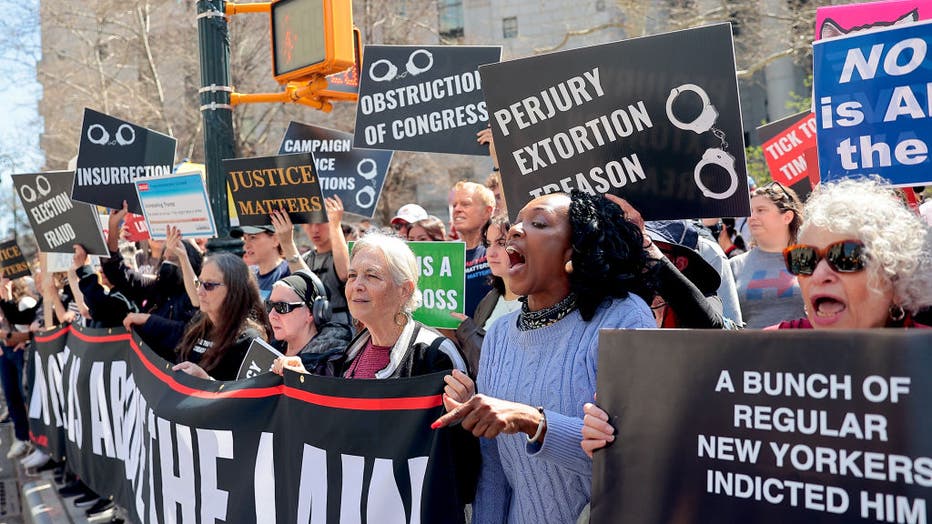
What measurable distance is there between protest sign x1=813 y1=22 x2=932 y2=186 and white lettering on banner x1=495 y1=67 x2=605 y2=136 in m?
0.89

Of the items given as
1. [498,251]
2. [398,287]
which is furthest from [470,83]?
[398,287]

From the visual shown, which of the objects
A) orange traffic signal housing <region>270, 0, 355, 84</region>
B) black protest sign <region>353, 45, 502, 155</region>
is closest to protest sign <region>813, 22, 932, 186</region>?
black protest sign <region>353, 45, 502, 155</region>

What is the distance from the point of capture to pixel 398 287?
13.3 feet

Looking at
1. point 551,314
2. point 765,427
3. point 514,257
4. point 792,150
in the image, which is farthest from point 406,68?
point 765,427

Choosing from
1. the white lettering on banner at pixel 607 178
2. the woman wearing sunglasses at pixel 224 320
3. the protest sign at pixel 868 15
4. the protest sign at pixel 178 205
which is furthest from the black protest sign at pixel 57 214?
the protest sign at pixel 868 15

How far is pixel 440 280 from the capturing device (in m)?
5.61

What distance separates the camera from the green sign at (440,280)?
5.57m

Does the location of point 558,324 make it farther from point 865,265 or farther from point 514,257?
point 865,265

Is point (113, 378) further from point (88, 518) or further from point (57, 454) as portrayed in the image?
point (57, 454)

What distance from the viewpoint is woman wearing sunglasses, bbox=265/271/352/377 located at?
189 inches

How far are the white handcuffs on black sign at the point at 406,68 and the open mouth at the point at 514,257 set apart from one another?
3.95 metres

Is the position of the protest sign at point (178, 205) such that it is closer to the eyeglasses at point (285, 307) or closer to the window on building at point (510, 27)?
the eyeglasses at point (285, 307)

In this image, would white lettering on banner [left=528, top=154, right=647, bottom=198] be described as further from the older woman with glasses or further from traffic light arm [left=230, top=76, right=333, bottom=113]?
traffic light arm [left=230, top=76, right=333, bottom=113]

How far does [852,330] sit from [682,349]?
17.8 inches
